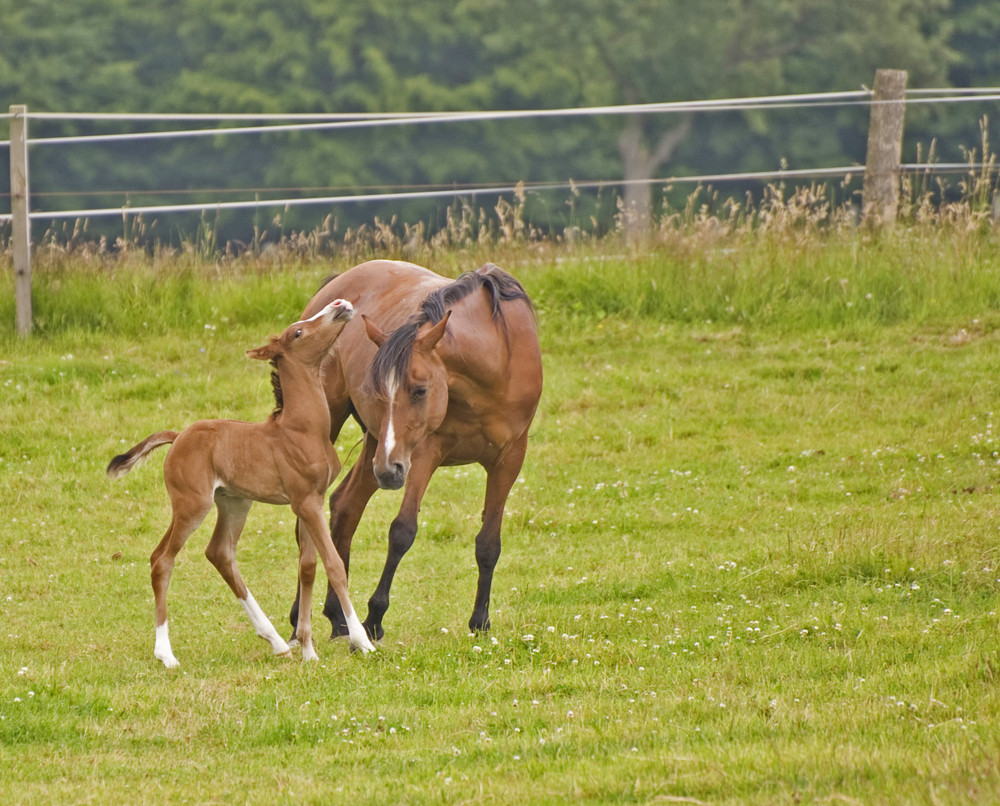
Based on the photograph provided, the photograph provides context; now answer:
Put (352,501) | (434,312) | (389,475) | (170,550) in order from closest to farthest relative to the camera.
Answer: (389,475)
(170,550)
(434,312)
(352,501)

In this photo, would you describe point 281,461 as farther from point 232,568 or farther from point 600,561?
point 600,561

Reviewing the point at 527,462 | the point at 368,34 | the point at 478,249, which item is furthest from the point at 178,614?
the point at 368,34

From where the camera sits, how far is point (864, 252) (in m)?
13.7

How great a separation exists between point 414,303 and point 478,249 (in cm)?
702

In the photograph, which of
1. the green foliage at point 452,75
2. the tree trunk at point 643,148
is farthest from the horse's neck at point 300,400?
the tree trunk at point 643,148

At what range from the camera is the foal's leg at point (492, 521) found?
6.78 m

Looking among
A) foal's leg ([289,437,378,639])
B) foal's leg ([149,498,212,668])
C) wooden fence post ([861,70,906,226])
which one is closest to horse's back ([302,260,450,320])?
foal's leg ([289,437,378,639])

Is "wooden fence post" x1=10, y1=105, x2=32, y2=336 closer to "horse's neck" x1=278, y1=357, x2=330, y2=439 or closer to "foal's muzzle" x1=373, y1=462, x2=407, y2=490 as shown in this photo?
"horse's neck" x1=278, y1=357, x2=330, y2=439

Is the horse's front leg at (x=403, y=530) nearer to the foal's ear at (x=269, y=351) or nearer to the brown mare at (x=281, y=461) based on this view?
the brown mare at (x=281, y=461)

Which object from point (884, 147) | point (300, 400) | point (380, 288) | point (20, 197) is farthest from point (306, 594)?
point (884, 147)

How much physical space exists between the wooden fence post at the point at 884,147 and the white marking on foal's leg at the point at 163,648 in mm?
10164

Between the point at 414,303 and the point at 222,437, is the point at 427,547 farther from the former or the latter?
the point at 222,437

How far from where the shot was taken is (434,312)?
6.53m

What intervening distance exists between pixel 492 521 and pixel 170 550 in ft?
5.44
